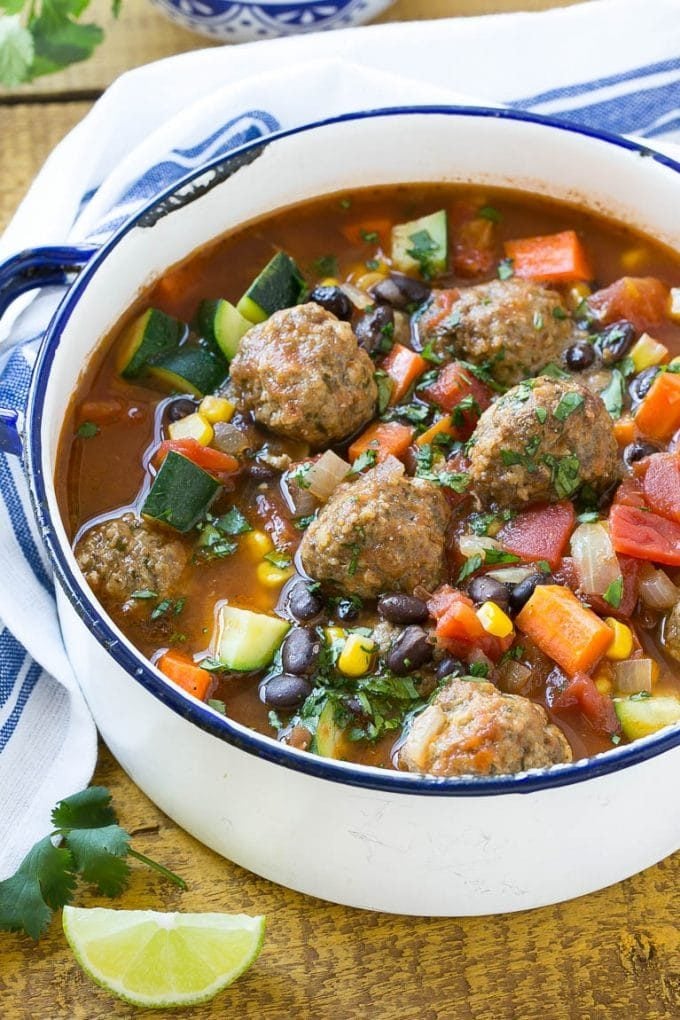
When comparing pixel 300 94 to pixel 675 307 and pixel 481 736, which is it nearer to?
pixel 675 307

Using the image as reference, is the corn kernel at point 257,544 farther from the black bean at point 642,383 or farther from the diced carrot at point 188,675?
the black bean at point 642,383

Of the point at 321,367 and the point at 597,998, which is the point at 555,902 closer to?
the point at 597,998

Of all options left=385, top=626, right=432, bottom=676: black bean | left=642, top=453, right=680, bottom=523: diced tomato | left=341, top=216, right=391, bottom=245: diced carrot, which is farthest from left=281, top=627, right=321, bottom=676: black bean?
left=341, top=216, right=391, bottom=245: diced carrot

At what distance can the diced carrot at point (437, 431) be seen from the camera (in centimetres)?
484

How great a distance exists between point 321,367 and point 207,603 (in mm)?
910

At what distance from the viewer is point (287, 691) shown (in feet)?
13.7

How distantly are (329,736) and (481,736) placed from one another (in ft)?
1.88

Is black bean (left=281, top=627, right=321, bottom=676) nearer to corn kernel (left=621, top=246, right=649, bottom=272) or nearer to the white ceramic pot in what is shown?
the white ceramic pot

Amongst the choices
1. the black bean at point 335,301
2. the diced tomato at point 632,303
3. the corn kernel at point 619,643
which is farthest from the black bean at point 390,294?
the corn kernel at point 619,643

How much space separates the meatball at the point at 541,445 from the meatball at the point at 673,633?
21.3 inches

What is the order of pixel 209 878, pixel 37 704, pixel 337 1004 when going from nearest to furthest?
pixel 337 1004
pixel 209 878
pixel 37 704

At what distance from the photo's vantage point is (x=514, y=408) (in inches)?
176

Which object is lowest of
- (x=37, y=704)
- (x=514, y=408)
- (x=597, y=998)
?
(x=597, y=998)

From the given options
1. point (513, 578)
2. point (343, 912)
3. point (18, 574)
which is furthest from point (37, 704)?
point (513, 578)
